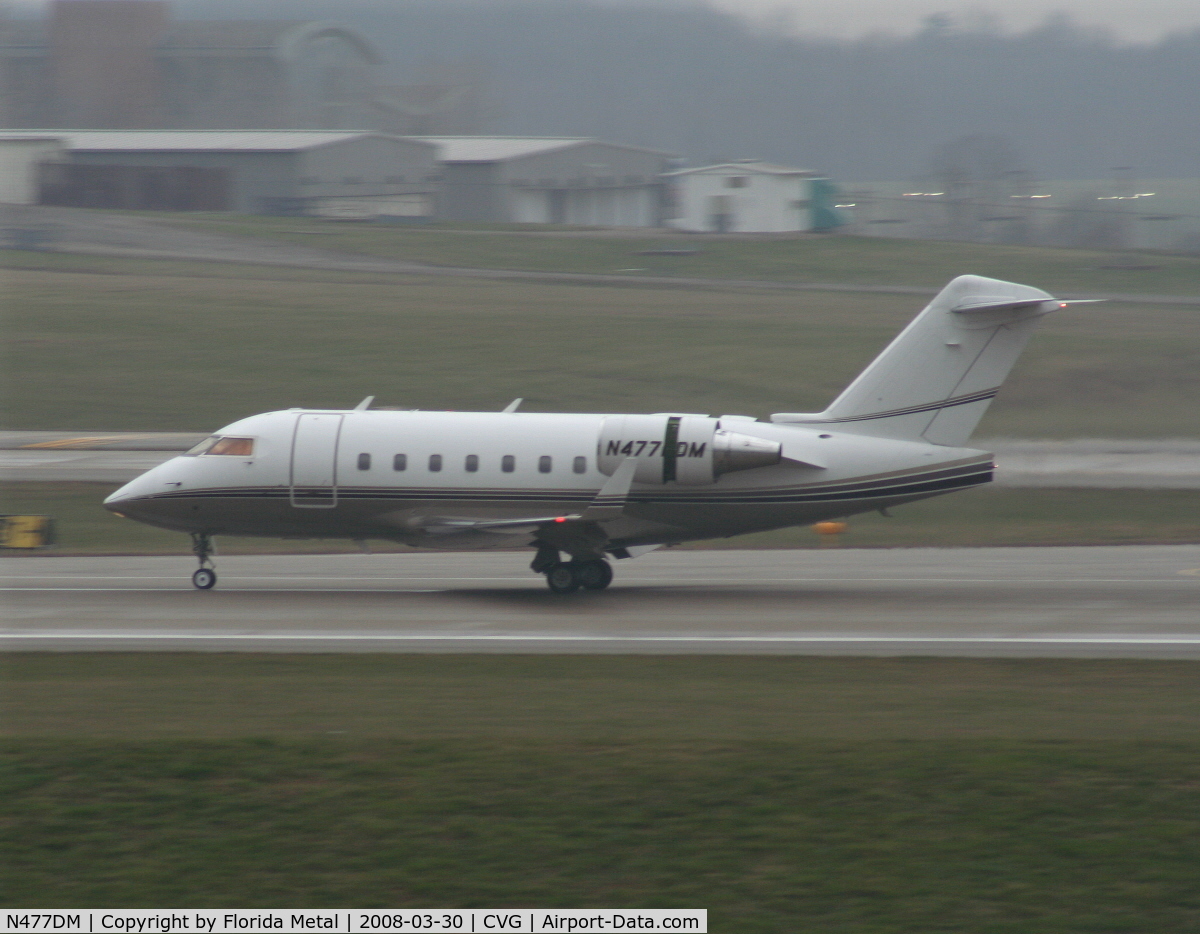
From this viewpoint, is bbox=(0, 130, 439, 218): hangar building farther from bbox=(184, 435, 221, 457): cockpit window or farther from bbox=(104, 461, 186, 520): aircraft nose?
bbox=(184, 435, 221, 457): cockpit window

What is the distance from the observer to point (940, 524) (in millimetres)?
32000

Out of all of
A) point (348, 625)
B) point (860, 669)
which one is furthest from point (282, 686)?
point (860, 669)

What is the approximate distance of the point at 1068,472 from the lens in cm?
3819

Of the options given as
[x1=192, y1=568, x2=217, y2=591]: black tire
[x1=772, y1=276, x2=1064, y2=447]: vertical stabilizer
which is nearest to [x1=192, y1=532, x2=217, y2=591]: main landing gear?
[x1=192, y1=568, x2=217, y2=591]: black tire

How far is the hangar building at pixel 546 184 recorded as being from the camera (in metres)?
103

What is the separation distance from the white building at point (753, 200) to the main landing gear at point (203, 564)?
79.7m

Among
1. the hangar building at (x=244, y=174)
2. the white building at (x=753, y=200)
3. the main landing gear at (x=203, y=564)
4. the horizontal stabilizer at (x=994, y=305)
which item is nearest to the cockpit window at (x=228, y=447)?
the main landing gear at (x=203, y=564)

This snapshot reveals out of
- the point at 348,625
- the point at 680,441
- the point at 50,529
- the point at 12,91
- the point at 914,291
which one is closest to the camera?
the point at 348,625

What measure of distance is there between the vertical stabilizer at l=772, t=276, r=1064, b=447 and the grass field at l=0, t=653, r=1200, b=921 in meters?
9.30

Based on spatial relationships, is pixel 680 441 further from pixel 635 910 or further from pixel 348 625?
pixel 635 910

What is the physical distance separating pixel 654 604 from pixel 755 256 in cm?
6425

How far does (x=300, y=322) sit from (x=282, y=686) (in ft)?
156

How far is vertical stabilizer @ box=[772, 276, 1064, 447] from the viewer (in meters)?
22.4

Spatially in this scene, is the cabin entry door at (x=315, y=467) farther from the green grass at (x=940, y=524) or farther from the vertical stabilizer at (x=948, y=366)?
the vertical stabilizer at (x=948, y=366)
